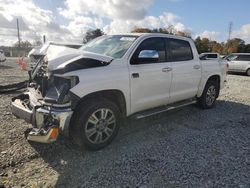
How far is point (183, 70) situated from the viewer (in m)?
5.24

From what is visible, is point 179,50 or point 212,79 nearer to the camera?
point 179,50

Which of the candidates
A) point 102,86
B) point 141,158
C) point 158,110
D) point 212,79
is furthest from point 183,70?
point 141,158

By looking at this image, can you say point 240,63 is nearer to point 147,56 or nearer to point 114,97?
point 147,56

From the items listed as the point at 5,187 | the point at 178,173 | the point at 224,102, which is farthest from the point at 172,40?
the point at 5,187

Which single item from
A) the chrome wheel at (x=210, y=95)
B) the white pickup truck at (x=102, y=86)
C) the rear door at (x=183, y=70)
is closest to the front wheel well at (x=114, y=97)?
the white pickup truck at (x=102, y=86)

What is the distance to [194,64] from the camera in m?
5.62

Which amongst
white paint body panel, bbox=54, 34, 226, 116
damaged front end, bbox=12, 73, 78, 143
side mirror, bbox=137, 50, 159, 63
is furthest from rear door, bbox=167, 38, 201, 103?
damaged front end, bbox=12, 73, 78, 143

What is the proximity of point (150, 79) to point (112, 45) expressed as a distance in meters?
0.98

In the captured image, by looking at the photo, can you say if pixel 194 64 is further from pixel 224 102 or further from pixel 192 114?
pixel 224 102

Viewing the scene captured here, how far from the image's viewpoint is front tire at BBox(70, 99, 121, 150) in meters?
3.55

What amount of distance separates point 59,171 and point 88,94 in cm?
114

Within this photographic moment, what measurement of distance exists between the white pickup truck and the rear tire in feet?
3.67

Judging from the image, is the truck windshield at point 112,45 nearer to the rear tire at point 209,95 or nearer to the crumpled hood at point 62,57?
the crumpled hood at point 62,57

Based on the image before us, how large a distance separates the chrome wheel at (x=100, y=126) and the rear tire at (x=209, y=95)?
10.6 feet
